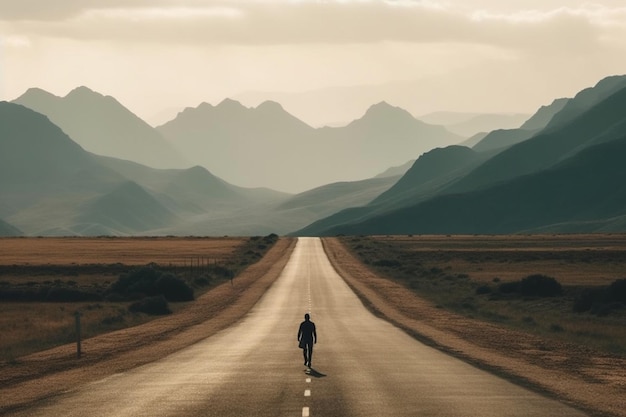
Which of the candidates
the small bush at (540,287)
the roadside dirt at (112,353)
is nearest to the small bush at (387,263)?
the small bush at (540,287)

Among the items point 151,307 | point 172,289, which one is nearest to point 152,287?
point 172,289

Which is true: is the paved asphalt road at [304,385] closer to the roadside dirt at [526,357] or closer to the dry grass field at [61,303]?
the roadside dirt at [526,357]

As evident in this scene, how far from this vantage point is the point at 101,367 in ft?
114

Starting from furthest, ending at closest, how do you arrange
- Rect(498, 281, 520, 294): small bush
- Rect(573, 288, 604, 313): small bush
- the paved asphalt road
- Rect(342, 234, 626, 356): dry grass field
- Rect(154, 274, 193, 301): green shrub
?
Rect(498, 281, 520, 294): small bush
Rect(154, 274, 193, 301): green shrub
Rect(573, 288, 604, 313): small bush
Rect(342, 234, 626, 356): dry grass field
the paved asphalt road

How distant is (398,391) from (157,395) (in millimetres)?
6436

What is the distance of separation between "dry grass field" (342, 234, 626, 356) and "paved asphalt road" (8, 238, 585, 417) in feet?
33.6

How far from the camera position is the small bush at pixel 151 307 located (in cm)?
6462

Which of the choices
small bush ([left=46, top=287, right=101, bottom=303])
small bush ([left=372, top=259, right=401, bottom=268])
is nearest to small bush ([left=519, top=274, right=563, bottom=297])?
small bush ([left=46, top=287, right=101, bottom=303])

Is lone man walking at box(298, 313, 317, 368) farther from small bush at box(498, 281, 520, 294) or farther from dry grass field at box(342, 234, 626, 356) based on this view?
small bush at box(498, 281, 520, 294)

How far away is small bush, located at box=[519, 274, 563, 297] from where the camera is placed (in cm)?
7338

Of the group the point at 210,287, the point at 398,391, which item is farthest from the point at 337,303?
the point at 398,391

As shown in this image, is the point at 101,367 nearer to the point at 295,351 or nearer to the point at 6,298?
the point at 295,351

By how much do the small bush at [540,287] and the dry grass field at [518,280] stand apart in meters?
0.82

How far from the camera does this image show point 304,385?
28.7m
